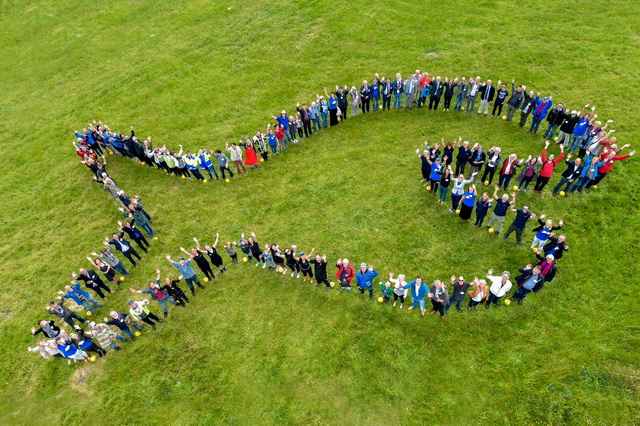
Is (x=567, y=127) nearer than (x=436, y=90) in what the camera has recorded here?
Yes

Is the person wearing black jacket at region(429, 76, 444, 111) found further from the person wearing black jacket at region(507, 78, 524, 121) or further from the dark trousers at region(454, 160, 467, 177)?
the dark trousers at region(454, 160, 467, 177)

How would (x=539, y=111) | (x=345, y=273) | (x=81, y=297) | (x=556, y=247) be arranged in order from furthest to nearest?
(x=539, y=111) → (x=81, y=297) → (x=345, y=273) → (x=556, y=247)

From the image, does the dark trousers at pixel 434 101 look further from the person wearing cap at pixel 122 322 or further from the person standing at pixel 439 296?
the person wearing cap at pixel 122 322

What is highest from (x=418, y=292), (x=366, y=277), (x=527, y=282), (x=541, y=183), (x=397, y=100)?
(x=397, y=100)

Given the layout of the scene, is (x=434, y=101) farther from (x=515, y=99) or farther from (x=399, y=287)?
(x=399, y=287)

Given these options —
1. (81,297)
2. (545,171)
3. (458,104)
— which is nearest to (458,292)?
(545,171)

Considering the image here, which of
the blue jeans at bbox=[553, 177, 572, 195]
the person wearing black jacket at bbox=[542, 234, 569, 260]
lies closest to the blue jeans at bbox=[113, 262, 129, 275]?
the person wearing black jacket at bbox=[542, 234, 569, 260]

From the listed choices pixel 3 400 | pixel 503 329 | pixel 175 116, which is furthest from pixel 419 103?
pixel 3 400

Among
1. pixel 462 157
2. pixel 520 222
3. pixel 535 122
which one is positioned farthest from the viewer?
pixel 535 122
